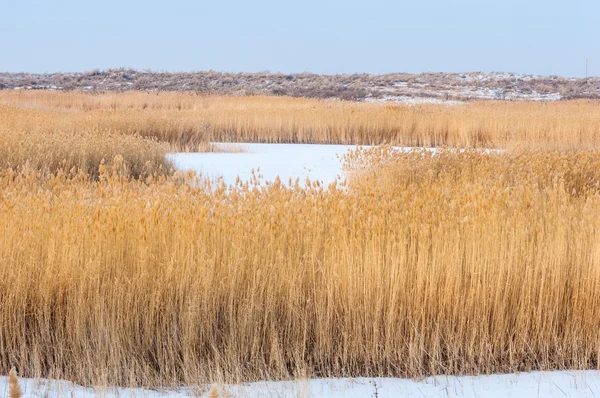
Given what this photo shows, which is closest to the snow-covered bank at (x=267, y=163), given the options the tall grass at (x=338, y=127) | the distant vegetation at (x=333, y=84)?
the tall grass at (x=338, y=127)

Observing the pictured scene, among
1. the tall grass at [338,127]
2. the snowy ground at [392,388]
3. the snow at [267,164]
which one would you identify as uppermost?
the tall grass at [338,127]

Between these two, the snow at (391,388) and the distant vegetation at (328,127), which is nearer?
the snow at (391,388)

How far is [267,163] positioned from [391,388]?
7.91 meters

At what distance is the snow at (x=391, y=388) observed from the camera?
10.7 feet

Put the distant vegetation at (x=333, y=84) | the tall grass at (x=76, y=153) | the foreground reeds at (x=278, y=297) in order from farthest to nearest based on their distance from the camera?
the distant vegetation at (x=333, y=84), the tall grass at (x=76, y=153), the foreground reeds at (x=278, y=297)

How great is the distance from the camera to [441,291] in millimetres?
3957

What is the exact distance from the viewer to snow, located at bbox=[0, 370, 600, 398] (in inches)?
128

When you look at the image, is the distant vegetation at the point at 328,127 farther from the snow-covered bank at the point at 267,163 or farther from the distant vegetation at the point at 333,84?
the distant vegetation at the point at 333,84

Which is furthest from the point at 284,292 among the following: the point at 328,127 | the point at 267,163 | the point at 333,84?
the point at 333,84

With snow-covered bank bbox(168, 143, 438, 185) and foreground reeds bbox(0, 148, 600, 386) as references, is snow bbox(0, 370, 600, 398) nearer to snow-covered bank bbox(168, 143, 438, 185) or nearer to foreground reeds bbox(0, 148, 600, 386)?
foreground reeds bbox(0, 148, 600, 386)

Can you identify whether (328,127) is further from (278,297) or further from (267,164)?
(278,297)

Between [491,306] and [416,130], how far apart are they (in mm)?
11656

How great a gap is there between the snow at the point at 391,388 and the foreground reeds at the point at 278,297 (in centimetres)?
9

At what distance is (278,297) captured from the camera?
13.1 feet
